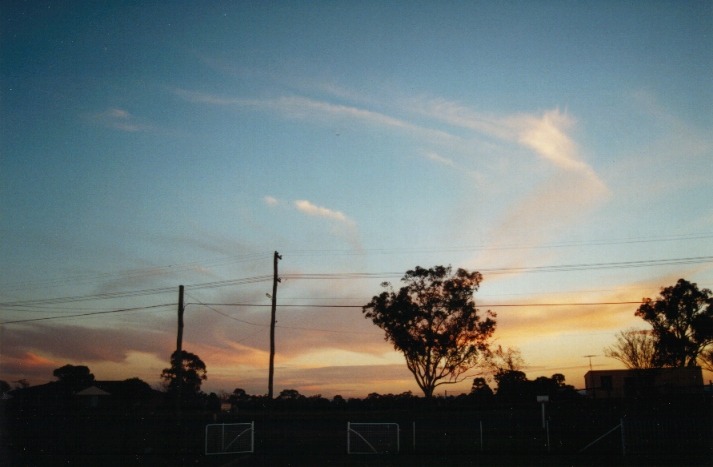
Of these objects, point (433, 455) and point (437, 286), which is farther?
point (437, 286)

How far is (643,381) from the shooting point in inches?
2120

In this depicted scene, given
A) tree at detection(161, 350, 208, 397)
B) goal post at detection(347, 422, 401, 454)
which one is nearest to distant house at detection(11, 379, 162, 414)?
tree at detection(161, 350, 208, 397)

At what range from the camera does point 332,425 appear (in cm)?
3797

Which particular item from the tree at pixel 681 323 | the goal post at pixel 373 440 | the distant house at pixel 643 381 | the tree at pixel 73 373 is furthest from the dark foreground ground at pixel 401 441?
the tree at pixel 73 373

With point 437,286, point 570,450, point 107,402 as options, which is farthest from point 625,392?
point 107,402

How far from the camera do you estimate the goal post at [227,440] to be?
26.4 metres

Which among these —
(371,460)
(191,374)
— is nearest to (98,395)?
(191,374)

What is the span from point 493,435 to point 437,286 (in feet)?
64.2

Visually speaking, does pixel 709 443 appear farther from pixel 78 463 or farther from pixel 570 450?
pixel 78 463

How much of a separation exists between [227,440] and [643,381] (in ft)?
148

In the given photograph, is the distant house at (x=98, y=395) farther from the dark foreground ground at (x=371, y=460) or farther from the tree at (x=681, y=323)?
the tree at (x=681, y=323)

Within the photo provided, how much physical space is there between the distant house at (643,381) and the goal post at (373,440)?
3214 cm

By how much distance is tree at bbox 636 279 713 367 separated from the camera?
58.8m

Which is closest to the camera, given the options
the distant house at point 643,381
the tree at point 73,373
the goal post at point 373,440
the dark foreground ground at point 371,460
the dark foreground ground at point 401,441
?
the dark foreground ground at point 371,460
